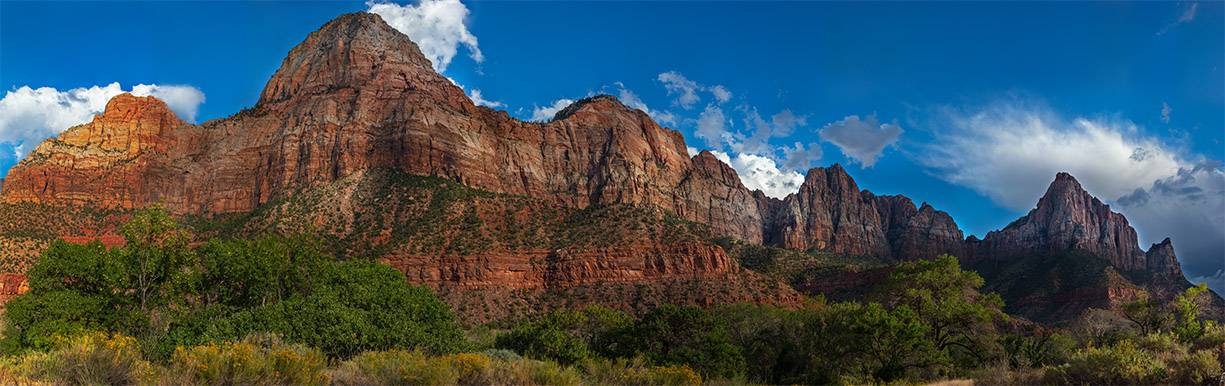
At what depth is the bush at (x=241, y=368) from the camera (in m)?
14.9

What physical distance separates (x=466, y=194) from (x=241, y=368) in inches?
3165

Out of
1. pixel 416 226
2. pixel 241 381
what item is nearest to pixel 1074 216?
pixel 416 226

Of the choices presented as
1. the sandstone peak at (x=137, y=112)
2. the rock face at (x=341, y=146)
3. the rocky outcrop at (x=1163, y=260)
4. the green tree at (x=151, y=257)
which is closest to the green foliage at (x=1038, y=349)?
the green tree at (x=151, y=257)

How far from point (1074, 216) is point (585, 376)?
16770 cm

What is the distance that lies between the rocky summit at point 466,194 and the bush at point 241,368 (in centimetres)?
5635

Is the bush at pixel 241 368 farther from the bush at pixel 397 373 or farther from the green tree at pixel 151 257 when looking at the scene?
the green tree at pixel 151 257

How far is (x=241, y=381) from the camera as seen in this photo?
49.5 feet

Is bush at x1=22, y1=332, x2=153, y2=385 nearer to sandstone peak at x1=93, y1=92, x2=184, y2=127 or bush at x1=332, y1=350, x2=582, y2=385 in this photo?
bush at x1=332, y1=350, x2=582, y2=385

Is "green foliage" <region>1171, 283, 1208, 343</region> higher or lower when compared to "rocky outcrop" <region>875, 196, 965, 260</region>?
lower

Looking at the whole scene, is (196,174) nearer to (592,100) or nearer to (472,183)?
(472,183)

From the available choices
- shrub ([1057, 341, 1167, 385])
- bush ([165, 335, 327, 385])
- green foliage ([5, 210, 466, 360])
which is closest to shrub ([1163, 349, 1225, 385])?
shrub ([1057, 341, 1167, 385])

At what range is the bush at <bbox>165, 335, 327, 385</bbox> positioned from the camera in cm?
1491

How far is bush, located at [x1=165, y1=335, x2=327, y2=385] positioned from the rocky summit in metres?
56.3

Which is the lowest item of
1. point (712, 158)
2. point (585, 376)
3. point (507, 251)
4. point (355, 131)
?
point (585, 376)
